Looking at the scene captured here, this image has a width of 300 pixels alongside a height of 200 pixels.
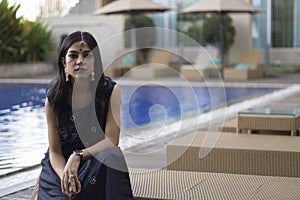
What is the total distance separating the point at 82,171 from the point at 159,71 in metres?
15.1

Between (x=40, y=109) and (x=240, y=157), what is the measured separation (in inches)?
291

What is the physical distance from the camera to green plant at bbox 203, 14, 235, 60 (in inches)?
774

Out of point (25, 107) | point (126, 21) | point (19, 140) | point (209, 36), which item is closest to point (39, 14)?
point (126, 21)

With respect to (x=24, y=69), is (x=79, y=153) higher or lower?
higher

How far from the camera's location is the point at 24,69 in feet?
65.2

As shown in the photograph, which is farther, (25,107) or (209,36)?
(209,36)

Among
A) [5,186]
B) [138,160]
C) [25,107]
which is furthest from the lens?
[25,107]

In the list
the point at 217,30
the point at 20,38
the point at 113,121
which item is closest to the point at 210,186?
the point at 113,121

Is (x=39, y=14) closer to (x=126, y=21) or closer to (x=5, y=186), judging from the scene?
(x=126, y=21)

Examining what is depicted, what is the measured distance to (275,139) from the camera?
192 inches

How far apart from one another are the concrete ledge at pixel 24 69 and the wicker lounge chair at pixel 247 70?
6.78 metres

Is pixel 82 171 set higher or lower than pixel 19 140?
higher

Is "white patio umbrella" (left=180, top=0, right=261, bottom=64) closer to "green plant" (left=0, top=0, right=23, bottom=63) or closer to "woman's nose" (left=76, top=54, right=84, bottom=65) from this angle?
"green plant" (left=0, top=0, right=23, bottom=63)

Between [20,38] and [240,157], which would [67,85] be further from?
[20,38]
